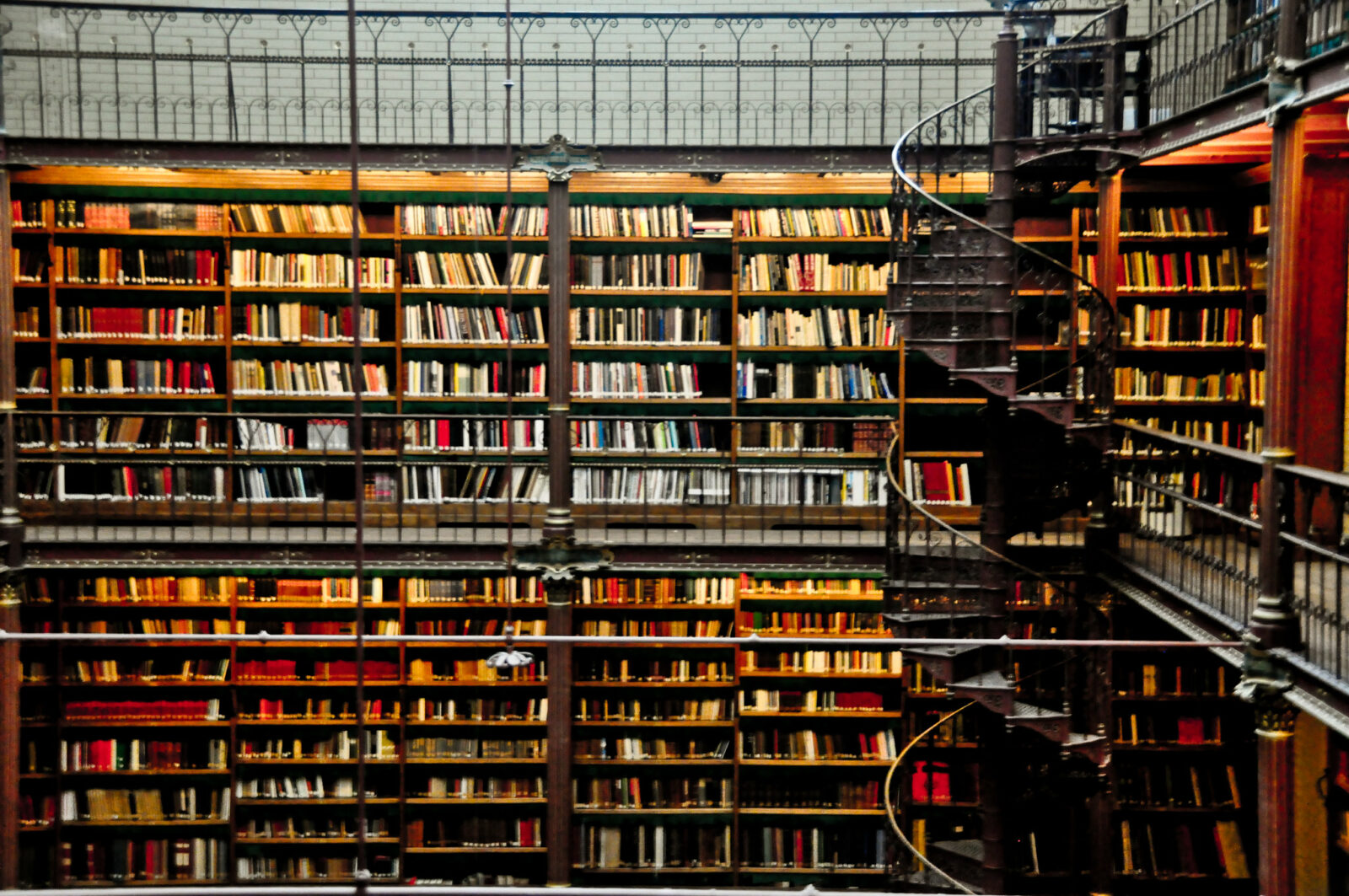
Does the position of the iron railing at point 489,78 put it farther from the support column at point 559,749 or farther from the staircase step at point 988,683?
the staircase step at point 988,683

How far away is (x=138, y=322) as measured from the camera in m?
7.62

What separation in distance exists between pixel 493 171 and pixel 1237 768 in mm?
5557

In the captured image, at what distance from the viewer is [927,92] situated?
839 cm

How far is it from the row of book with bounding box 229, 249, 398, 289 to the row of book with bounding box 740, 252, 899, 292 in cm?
222

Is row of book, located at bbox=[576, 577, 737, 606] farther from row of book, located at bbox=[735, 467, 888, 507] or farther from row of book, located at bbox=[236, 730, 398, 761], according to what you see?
row of book, located at bbox=[236, 730, 398, 761]

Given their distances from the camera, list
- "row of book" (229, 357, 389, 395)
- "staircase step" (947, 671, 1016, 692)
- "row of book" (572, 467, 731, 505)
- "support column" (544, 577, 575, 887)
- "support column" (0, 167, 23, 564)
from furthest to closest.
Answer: "row of book" (229, 357, 389, 395) < "row of book" (572, 467, 731, 505) < "support column" (544, 577, 575, 887) < "support column" (0, 167, 23, 564) < "staircase step" (947, 671, 1016, 692)

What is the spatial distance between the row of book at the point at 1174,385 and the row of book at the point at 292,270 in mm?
4422

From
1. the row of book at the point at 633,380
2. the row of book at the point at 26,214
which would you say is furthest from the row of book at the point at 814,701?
the row of book at the point at 26,214

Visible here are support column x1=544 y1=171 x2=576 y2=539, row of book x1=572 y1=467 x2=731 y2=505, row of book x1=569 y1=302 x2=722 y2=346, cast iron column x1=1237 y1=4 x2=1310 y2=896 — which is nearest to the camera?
cast iron column x1=1237 y1=4 x2=1310 y2=896

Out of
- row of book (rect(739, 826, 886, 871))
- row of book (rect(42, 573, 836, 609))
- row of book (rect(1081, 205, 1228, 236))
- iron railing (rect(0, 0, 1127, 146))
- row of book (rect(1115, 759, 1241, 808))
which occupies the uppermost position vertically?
iron railing (rect(0, 0, 1127, 146))

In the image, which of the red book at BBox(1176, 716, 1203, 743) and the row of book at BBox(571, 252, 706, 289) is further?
the row of book at BBox(571, 252, 706, 289)

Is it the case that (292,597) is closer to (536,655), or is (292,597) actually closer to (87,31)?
(536,655)

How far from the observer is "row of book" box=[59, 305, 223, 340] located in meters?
7.60

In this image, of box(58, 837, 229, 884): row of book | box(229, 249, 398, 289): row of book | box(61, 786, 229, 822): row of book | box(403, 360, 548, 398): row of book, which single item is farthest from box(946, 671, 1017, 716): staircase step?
box(58, 837, 229, 884): row of book
